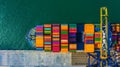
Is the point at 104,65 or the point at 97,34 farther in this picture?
the point at 97,34

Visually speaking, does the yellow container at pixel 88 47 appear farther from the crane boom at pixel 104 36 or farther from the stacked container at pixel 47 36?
the stacked container at pixel 47 36

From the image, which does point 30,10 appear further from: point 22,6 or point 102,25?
point 102,25

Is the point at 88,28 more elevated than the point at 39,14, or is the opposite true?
the point at 39,14

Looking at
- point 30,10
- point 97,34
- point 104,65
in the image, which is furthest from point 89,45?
point 30,10

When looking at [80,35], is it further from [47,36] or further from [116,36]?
[116,36]

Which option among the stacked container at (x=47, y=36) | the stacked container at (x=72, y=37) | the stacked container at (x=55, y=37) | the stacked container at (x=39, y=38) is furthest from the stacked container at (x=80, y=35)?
the stacked container at (x=39, y=38)

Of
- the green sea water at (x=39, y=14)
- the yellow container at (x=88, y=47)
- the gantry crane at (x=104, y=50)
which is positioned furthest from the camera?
the green sea water at (x=39, y=14)

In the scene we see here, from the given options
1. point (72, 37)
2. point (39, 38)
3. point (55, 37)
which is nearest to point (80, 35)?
point (72, 37)

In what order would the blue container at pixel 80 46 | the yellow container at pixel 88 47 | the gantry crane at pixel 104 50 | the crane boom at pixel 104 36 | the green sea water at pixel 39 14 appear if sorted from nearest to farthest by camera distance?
the gantry crane at pixel 104 50, the crane boom at pixel 104 36, the yellow container at pixel 88 47, the blue container at pixel 80 46, the green sea water at pixel 39 14
